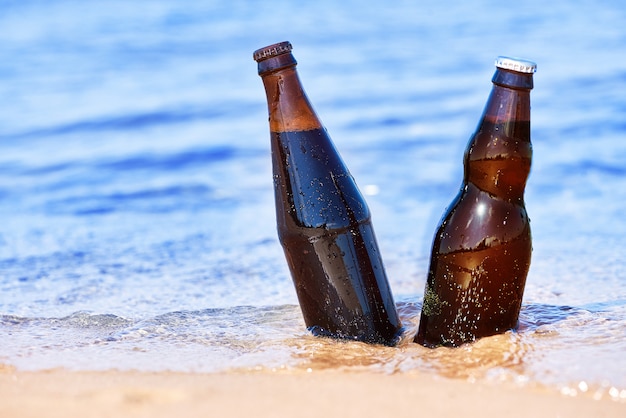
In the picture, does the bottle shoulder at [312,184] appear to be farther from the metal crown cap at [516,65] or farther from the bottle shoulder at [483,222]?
the metal crown cap at [516,65]

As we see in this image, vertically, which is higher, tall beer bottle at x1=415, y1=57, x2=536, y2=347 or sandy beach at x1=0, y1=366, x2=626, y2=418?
tall beer bottle at x1=415, y1=57, x2=536, y2=347

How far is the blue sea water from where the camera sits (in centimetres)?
257

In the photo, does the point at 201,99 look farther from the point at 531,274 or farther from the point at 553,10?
the point at 553,10

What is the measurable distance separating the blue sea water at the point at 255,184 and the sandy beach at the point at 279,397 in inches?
3.1

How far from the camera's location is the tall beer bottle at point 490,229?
2357 millimetres

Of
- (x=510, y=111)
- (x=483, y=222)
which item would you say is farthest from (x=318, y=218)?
(x=510, y=111)

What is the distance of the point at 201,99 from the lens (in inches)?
429

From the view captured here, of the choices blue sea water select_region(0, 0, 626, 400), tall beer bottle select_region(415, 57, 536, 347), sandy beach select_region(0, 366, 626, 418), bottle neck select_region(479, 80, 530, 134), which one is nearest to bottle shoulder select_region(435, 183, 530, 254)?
tall beer bottle select_region(415, 57, 536, 347)

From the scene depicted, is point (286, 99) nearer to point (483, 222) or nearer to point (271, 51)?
point (271, 51)

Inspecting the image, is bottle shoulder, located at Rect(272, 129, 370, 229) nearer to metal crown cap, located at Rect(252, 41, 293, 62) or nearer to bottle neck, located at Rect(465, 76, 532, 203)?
metal crown cap, located at Rect(252, 41, 293, 62)

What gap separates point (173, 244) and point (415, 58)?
8808 mm

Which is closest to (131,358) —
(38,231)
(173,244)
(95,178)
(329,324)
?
(329,324)

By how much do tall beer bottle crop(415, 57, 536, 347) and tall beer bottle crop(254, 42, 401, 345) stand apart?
211 millimetres

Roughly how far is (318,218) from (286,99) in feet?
1.15
